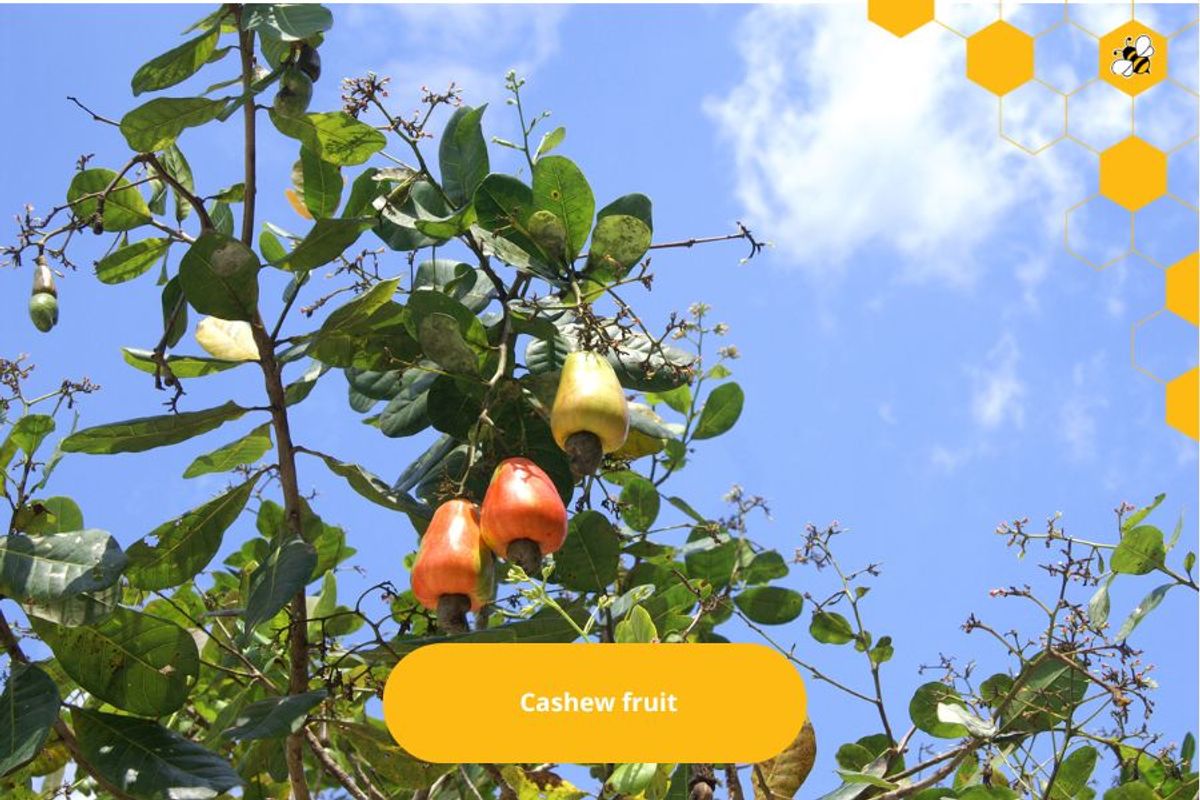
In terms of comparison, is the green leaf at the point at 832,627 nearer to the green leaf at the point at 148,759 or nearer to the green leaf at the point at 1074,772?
the green leaf at the point at 1074,772

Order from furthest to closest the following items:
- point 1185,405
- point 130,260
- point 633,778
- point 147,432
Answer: point 1185,405 < point 130,260 < point 147,432 < point 633,778

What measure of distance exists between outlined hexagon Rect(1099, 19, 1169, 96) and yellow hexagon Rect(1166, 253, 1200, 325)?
40 cm

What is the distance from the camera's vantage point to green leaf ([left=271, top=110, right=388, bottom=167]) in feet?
8.23

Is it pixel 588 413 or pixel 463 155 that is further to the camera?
pixel 463 155

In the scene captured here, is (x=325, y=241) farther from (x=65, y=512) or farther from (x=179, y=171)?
(x=65, y=512)

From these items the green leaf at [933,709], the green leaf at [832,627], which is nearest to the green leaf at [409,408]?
the green leaf at [832,627]

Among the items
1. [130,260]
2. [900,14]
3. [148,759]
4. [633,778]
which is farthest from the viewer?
[900,14]

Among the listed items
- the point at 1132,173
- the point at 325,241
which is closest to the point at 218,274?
the point at 325,241

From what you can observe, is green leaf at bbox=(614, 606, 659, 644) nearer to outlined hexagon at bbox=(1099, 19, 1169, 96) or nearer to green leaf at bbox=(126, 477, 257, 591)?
green leaf at bbox=(126, 477, 257, 591)

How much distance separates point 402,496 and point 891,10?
58.2 inches

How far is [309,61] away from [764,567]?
1252mm

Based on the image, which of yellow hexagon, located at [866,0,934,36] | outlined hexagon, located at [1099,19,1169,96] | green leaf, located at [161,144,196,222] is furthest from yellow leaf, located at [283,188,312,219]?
outlined hexagon, located at [1099,19,1169,96]

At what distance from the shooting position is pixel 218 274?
2.34m

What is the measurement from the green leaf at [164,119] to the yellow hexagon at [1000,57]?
1.56 meters
